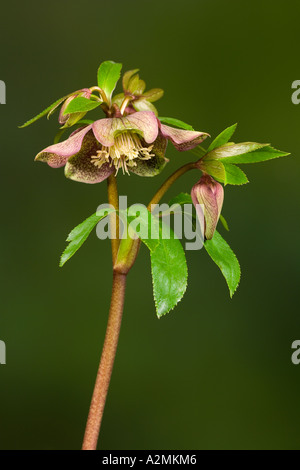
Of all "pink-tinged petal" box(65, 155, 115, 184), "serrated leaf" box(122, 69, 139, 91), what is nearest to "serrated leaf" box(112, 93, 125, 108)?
"serrated leaf" box(122, 69, 139, 91)

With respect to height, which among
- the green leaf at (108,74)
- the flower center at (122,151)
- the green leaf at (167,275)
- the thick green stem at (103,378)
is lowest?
the thick green stem at (103,378)

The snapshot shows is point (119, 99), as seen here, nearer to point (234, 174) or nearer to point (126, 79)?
point (126, 79)

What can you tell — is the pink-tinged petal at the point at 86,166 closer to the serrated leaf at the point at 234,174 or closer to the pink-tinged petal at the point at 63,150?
the pink-tinged petal at the point at 63,150

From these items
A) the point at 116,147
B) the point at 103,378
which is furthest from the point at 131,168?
the point at 103,378

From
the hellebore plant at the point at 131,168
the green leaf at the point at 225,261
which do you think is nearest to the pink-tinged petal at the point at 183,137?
the hellebore plant at the point at 131,168

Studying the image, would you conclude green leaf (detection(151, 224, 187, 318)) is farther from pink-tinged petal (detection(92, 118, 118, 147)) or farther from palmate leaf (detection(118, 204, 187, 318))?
pink-tinged petal (detection(92, 118, 118, 147))

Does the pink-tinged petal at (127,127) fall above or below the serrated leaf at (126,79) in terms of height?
below

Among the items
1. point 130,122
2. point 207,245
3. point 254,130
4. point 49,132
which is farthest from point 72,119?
point 254,130

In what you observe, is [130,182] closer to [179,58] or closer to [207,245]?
[179,58]
